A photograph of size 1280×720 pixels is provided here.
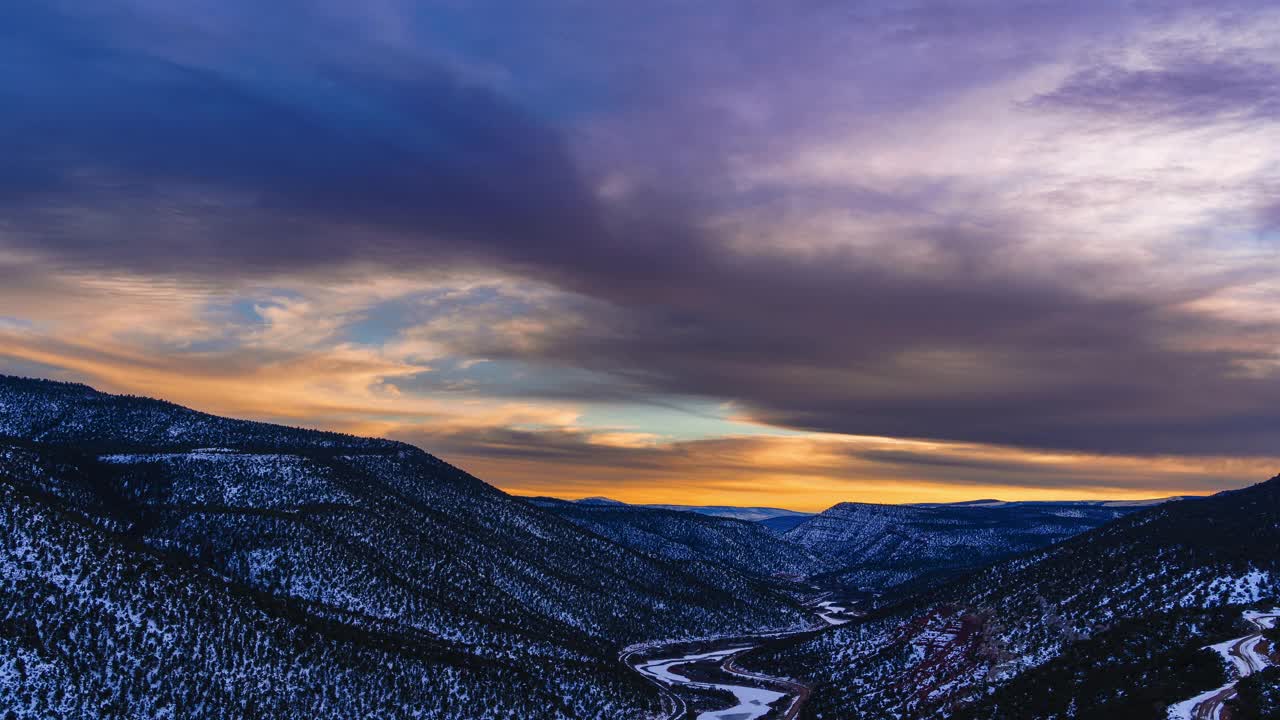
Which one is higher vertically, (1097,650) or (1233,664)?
(1233,664)

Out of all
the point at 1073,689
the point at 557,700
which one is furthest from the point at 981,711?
the point at 557,700

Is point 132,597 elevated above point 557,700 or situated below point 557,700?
above

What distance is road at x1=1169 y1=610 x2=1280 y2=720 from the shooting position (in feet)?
377

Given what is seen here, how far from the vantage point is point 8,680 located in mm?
134250

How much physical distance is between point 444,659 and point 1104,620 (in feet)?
370

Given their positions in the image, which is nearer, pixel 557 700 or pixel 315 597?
pixel 557 700

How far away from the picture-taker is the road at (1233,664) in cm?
11481

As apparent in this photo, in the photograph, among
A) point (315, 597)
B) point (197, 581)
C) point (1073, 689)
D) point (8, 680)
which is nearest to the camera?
point (8, 680)

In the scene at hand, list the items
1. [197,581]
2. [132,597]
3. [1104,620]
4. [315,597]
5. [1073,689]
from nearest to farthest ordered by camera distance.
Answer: [1073,689] → [132,597] → [197,581] → [1104,620] → [315,597]

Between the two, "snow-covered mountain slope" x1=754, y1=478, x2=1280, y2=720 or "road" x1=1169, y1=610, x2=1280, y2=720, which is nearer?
"road" x1=1169, y1=610, x2=1280, y2=720

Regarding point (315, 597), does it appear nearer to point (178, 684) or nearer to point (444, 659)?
point (444, 659)

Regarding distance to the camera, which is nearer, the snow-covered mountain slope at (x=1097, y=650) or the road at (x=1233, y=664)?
the road at (x=1233, y=664)

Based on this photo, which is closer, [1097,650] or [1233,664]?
[1233,664]

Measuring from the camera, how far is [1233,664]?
430 feet
